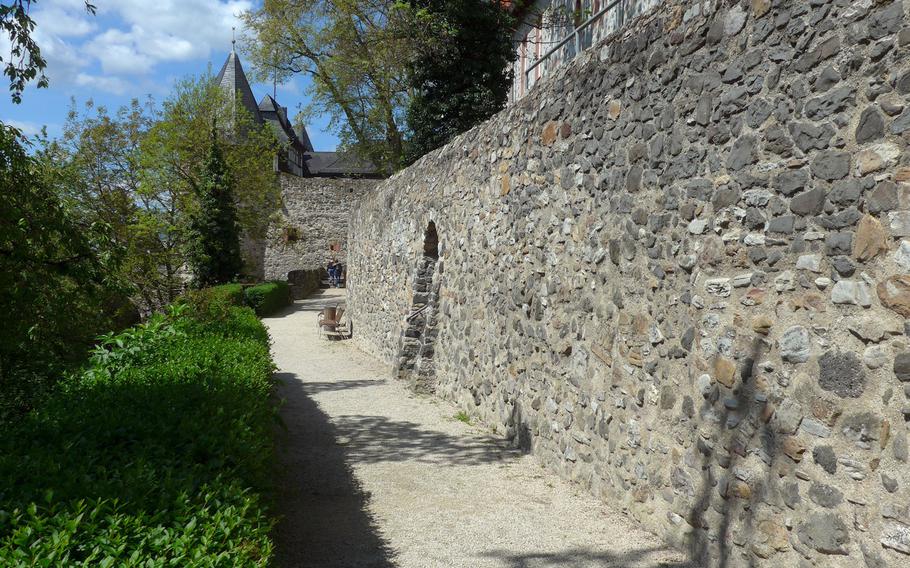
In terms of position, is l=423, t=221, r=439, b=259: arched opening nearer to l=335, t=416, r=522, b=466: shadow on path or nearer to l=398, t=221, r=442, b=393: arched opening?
l=398, t=221, r=442, b=393: arched opening

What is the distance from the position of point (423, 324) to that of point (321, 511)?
5509mm

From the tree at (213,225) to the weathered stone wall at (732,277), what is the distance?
17.4 metres

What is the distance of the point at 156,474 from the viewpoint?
9.76 ft

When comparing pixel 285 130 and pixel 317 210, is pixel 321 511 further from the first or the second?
pixel 285 130

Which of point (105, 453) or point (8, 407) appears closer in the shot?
point (105, 453)

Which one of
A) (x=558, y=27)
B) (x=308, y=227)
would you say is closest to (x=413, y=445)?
(x=558, y=27)

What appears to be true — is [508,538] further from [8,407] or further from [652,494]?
[8,407]

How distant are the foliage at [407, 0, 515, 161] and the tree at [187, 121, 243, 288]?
31.0ft

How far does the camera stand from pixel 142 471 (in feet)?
9.55

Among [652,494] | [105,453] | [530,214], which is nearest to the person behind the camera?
[105,453]

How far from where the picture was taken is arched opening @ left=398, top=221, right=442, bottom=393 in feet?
31.5

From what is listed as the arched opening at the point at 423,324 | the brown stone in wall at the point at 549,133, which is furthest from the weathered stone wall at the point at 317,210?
the brown stone in wall at the point at 549,133

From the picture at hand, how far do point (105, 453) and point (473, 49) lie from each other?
12983mm

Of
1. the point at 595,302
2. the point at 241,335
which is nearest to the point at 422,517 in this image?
the point at 595,302
